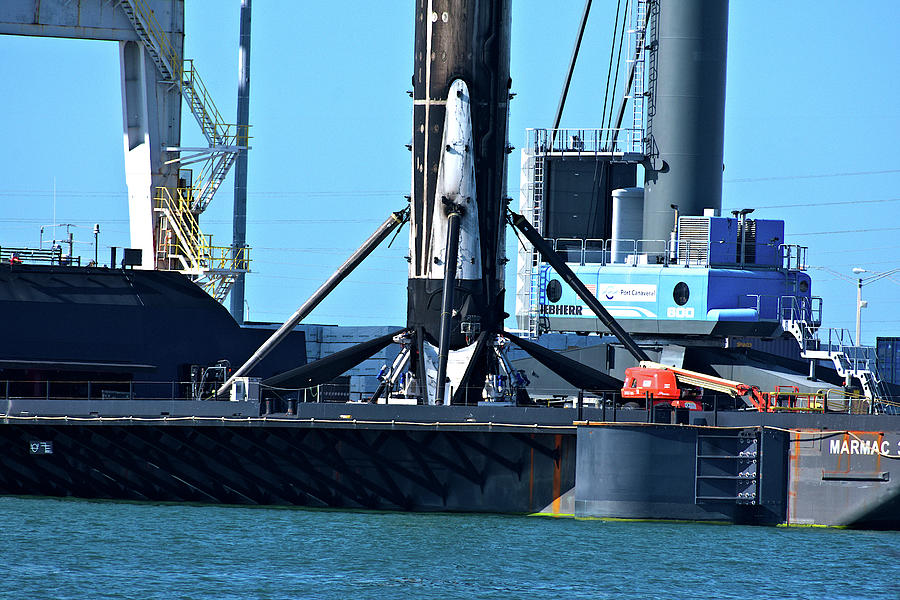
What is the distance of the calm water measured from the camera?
33.3 meters

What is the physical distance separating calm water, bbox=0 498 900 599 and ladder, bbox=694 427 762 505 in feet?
3.20

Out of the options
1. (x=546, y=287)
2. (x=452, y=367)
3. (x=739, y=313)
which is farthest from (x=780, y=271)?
(x=452, y=367)

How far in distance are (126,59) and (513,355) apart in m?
24.1

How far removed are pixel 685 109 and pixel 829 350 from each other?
12.3 metres

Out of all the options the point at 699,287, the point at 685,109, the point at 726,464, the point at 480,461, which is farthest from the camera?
the point at 685,109

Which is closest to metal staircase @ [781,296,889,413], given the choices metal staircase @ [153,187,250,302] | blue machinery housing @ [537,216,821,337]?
blue machinery housing @ [537,216,821,337]

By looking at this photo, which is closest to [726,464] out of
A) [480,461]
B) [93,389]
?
[480,461]

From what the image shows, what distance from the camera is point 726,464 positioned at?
1574 inches

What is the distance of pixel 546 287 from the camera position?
5728cm

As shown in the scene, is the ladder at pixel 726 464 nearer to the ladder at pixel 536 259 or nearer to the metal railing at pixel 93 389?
the metal railing at pixel 93 389

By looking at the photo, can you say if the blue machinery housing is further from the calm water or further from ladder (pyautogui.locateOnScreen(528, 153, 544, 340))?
the calm water

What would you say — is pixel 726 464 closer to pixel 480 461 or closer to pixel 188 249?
pixel 480 461

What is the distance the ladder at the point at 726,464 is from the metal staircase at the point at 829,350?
16.8 ft

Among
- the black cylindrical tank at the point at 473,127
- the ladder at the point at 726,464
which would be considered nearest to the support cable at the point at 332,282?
the black cylindrical tank at the point at 473,127
